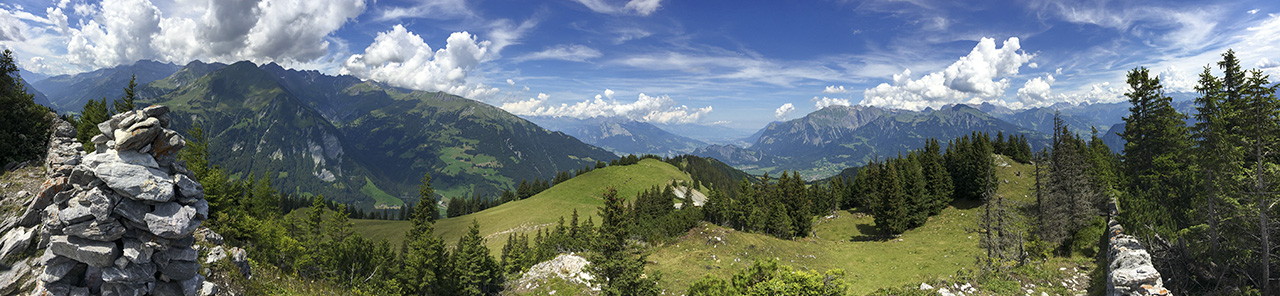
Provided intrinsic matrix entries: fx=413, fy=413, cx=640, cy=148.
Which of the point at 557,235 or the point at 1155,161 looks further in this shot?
the point at 557,235

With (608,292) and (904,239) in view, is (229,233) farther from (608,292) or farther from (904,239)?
(904,239)

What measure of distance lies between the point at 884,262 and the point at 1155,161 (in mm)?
21390

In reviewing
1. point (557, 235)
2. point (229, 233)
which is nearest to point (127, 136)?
point (229, 233)

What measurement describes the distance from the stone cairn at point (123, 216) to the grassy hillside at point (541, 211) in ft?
269

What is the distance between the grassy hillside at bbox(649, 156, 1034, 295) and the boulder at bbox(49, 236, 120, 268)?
95.3ft

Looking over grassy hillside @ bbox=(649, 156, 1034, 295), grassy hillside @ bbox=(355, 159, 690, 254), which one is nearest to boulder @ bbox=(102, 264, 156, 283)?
grassy hillside @ bbox=(649, 156, 1034, 295)

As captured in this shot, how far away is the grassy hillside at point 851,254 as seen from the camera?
35.8m

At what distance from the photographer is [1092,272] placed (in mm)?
26062

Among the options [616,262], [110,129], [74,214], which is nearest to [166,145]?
[110,129]

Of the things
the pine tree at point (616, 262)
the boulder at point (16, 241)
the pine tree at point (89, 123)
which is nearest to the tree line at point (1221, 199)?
the pine tree at point (616, 262)

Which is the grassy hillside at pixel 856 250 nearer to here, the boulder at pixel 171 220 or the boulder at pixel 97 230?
the boulder at pixel 171 220

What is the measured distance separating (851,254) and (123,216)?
5285cm

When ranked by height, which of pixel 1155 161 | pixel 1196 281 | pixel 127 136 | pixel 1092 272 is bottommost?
pixel 1092 272

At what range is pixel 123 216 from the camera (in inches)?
411
